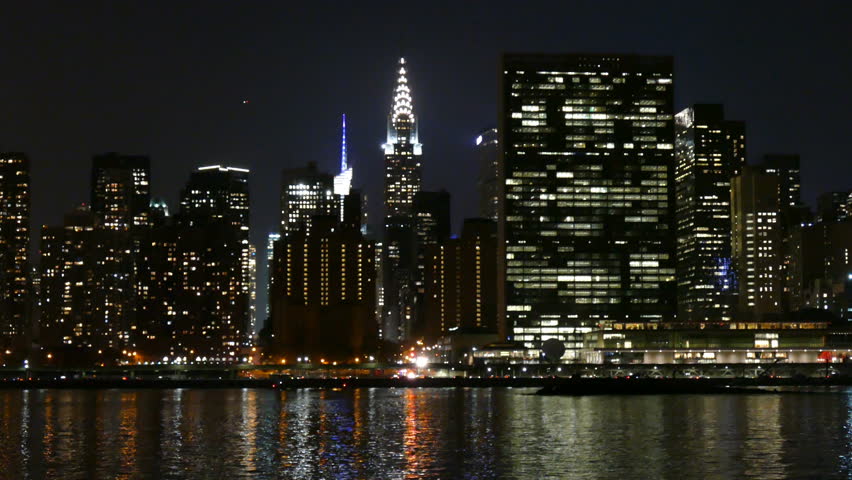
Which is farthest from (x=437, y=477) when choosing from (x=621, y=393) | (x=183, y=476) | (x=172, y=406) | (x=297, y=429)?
(x=621, y=393)

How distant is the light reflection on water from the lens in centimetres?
7069

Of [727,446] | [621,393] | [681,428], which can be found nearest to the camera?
[727,446]

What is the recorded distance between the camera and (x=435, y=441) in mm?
90188

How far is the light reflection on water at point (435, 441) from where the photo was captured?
70688 millimetres

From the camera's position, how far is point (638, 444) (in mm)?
85562

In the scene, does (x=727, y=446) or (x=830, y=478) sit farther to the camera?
(x=727, y=446)

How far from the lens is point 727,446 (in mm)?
84375

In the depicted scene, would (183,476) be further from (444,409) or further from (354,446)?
(444,409)

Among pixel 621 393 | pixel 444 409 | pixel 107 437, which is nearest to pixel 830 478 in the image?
pixel 107 437

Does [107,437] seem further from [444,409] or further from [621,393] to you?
[621,393]

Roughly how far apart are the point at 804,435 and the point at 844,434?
3553 millimetres

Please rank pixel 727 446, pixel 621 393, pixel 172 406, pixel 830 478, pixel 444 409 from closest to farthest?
pixel 830 478, pixel 727 446, pixel 444 409, pixel 172 406, pixel 621 393

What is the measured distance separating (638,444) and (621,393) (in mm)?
94887

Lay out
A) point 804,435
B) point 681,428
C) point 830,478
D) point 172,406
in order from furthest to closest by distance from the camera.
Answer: point 172,406
point 681,428
point 804,435
point 830,478
